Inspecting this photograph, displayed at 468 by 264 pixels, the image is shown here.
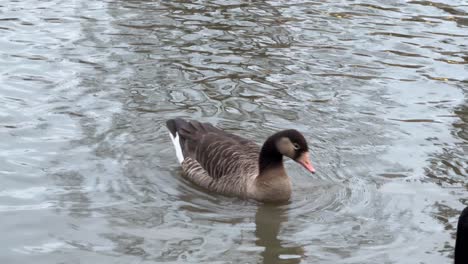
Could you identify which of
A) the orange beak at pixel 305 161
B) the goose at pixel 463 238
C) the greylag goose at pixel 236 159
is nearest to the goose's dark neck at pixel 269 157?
the greylag goose at pixel 236 159

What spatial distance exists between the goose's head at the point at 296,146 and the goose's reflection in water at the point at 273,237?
1.82 ft

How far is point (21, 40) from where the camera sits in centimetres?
1614

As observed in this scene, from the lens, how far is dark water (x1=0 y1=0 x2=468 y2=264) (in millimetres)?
10039

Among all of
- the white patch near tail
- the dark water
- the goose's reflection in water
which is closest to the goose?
the dark water

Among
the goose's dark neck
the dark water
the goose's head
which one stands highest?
the goose's head

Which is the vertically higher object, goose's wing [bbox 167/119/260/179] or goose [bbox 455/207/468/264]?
goose [bbox 455/207/468/264]

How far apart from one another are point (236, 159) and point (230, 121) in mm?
1553

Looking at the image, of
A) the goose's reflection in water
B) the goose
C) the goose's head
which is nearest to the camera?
the goose

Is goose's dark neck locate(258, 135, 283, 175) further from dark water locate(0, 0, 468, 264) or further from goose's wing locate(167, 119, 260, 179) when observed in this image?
dark water locate(0, 0, 468, 264)

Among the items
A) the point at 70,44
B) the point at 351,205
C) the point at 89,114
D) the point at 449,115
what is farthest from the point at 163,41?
the point at 351,205

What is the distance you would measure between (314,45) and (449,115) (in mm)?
3516

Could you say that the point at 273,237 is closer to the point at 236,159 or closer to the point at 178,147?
the point at 236,159

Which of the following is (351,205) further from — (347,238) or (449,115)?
(449,115)

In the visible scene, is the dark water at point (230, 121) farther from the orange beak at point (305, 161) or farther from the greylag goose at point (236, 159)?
the orange beak at point (305, 161)
